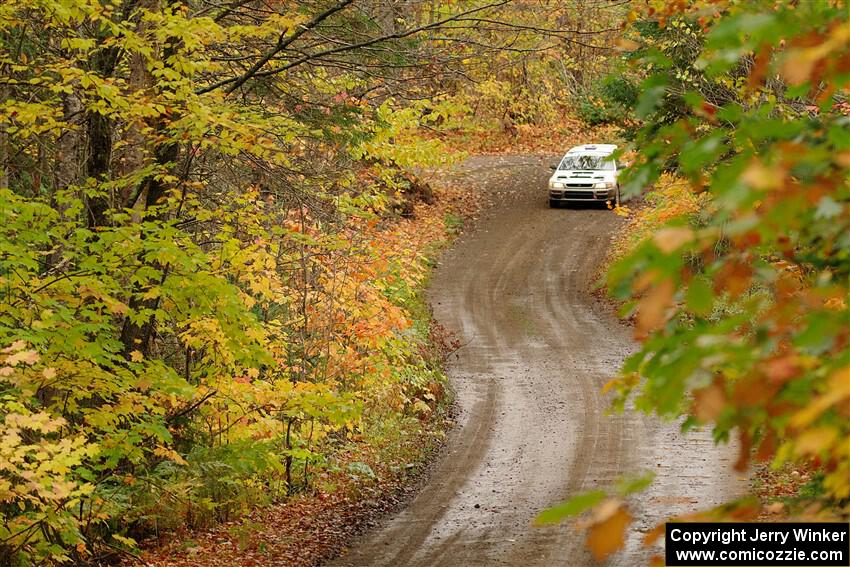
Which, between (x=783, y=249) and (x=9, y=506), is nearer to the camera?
(x=783, y=249)

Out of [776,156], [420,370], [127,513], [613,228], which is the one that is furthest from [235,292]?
[613,228]

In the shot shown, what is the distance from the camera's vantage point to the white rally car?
30484 mm

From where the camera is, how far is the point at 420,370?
16750mm

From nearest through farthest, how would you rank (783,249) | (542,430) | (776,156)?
(776,156), (783,249), (542,430)

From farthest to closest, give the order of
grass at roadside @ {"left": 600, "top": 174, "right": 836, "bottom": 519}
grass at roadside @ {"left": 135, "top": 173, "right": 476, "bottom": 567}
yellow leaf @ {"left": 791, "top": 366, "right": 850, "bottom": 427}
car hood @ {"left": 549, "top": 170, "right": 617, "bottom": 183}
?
car hood @ {"left": 549, "top": 170, "right": 617, "bottom": 183}, grass at roadside @ {"left": 135, "top": 173, "right": 476, "bottom": 567}, grass at roadside @ {"left": 600, "top": 174, "right": 836, "bottom": 519}, yellow leaf @ {"left": 791, "top": 366, "right": 850, "bottom": 427}

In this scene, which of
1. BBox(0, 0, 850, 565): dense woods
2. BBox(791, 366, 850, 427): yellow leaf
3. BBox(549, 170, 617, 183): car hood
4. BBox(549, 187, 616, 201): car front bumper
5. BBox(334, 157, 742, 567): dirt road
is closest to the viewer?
BBox(791, 366, 850, 427): yellow leaf

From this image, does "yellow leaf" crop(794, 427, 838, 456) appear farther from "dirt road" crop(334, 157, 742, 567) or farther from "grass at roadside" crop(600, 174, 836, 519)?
"dirt road" crop(334, 157, 742, 567)

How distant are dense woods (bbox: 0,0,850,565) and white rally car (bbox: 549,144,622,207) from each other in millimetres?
13384

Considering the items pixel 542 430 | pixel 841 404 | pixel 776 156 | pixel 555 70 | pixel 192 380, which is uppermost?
pixel 555 70

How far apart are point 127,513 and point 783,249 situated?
8113mm

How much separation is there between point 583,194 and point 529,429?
16975 millimetres

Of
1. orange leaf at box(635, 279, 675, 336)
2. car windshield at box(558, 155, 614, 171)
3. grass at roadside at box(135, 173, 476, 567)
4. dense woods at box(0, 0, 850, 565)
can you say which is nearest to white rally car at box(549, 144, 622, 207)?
car windshield at box(558, 155, 614, 171)

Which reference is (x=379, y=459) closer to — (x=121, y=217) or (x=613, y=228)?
(x=121, y=217)

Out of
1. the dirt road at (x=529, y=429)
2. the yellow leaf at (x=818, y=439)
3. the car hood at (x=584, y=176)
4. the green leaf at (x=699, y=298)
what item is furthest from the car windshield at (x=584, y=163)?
the yellow leaf at (x=818, y=439)
